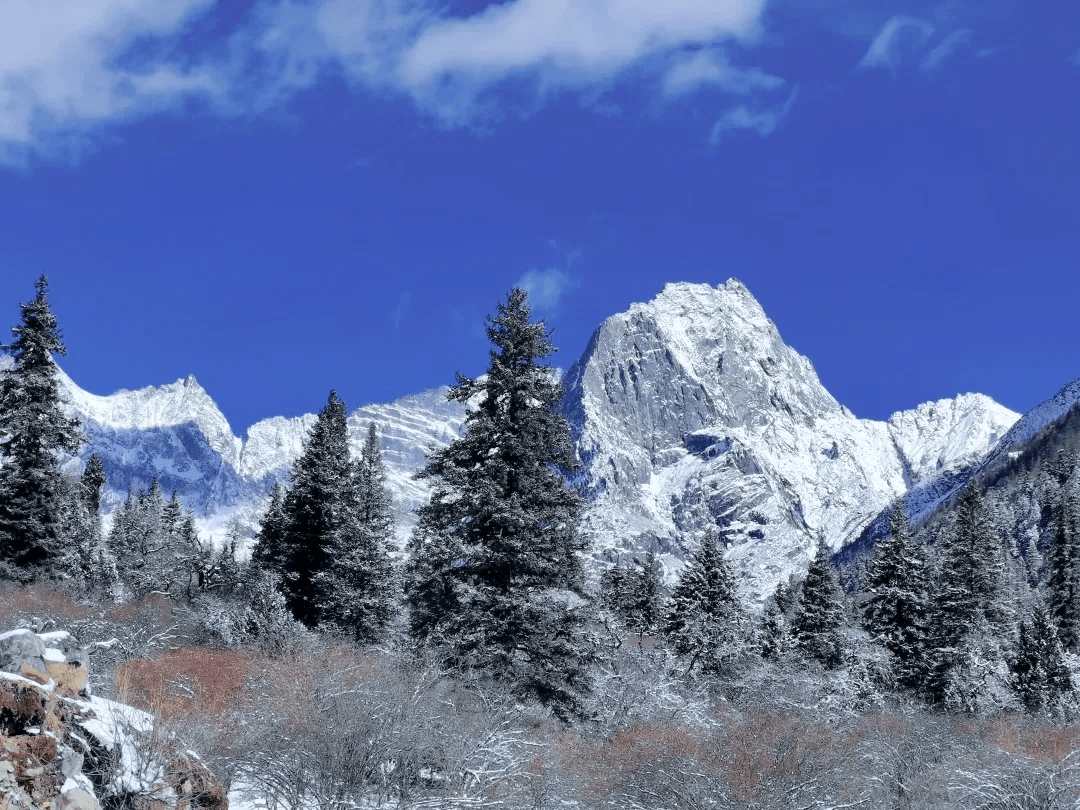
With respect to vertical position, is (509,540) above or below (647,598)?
below

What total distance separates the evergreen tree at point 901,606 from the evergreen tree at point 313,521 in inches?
1150

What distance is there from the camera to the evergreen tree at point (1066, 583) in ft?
220

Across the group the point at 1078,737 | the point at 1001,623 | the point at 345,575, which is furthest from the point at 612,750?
the point at 1001,623

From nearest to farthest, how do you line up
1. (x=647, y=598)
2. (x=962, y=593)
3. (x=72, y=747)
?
(x=72, y=747), (x=962, y=593), (x=647, y=598)

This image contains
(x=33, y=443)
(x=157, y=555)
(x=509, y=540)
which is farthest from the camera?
(x=157, y=555)

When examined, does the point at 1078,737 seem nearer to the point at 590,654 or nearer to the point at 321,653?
the point at 590,654

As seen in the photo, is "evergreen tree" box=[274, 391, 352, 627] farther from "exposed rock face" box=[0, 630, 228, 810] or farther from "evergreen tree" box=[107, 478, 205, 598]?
"exposed rock face" box=[0, 630, 228, 810]

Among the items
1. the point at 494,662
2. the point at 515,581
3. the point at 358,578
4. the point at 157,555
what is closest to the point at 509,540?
the point at 515,581

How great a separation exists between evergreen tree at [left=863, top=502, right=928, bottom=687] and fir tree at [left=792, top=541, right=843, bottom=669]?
178 centimetres

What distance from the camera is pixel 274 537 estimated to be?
45.5 meters

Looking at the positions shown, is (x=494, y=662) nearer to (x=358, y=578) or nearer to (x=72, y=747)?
(x=72, y=747)

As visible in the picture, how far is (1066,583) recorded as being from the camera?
6912cm

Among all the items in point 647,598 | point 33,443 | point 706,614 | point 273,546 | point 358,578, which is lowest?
point 706,614

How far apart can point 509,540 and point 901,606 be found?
33600 mm
